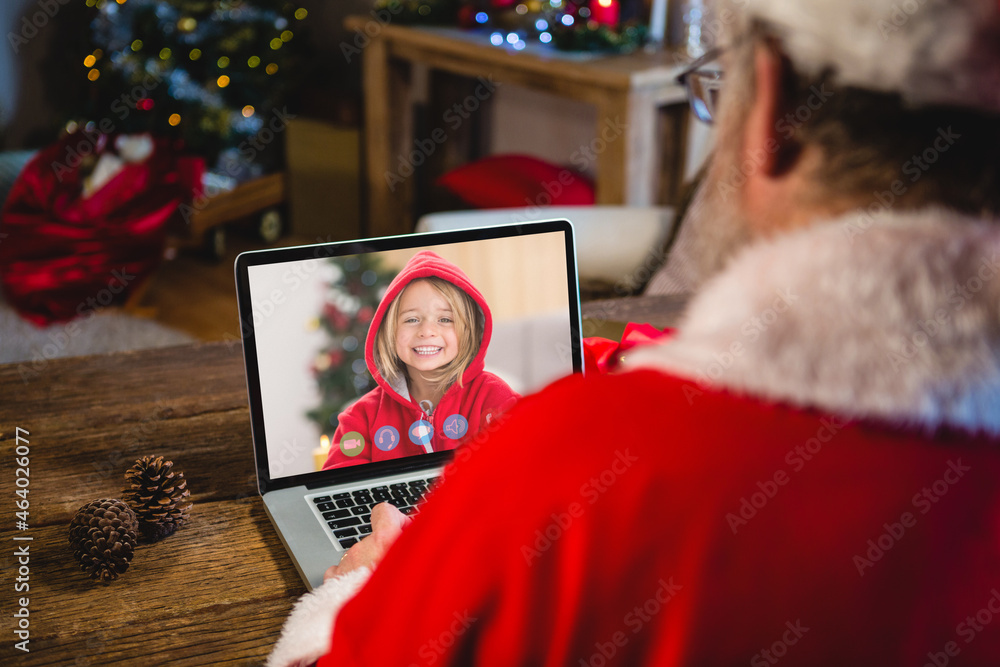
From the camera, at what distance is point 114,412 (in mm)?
1007

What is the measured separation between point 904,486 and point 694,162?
2248mm

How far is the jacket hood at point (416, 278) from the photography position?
890mm

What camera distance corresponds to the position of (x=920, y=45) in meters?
→ 0.40

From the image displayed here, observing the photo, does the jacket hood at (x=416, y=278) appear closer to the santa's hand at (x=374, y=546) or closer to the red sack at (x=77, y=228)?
the santa's hand at (x=374, y=546)

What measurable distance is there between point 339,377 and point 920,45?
0.62 m

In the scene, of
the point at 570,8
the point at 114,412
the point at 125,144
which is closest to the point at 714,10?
the point at 114,412
